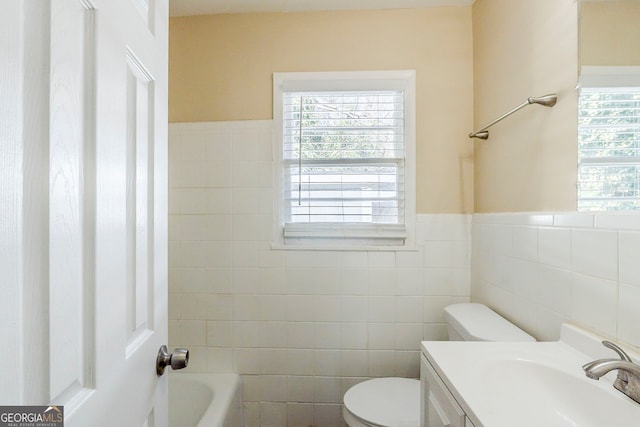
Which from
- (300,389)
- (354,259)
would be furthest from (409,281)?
(300,389)

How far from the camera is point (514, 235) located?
4.22 feet

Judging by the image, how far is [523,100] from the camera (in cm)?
126

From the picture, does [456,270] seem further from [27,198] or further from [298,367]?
[27,198]

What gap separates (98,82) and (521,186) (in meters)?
1.45

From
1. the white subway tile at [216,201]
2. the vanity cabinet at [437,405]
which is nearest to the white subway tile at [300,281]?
the white subway tile at [216,201]

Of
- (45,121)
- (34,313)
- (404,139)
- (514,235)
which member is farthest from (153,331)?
(404,139)

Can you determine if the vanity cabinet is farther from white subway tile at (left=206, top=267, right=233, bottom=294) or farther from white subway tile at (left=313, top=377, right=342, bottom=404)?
white subway tile at (left=206, top=267, right=233, bottom=294)

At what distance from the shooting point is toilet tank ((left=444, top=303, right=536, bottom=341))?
1149 mm

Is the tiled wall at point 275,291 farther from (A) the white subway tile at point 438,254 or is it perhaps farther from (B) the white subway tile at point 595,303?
(B) the white subway tile at point 595,303

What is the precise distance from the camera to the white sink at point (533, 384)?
64cm

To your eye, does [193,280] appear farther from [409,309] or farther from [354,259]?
[409,309]

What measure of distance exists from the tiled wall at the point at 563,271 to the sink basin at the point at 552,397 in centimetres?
18

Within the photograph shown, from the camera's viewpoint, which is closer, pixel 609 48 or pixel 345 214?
pixel 609 48

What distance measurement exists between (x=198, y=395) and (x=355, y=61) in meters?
2.06
